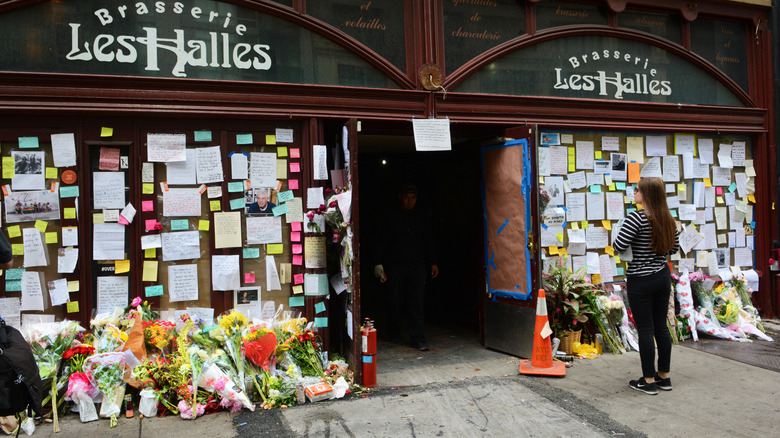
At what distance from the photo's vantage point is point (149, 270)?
494cm

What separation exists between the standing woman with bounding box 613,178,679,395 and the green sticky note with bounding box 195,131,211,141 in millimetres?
3813

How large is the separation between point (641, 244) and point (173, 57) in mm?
4488

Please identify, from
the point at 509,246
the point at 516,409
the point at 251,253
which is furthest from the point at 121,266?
the point at 509,246

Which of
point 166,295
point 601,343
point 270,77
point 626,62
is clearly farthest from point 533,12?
point 166,295

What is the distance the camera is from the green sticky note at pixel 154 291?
16.2ft

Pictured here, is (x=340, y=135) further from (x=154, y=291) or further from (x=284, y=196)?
(x=154, y=291)

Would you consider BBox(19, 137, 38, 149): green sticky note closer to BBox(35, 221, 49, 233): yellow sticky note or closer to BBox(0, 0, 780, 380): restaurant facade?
BBox(0, 0, 780, 380): restaurant facade

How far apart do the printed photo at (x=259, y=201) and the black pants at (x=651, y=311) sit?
11.1 ft

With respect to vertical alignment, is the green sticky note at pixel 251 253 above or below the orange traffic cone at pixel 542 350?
above

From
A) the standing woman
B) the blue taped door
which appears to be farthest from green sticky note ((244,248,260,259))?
the standing woman

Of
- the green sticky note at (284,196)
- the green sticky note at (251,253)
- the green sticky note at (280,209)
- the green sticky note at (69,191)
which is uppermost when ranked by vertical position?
the green sticky note at (69,191)

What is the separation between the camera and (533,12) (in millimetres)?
6336

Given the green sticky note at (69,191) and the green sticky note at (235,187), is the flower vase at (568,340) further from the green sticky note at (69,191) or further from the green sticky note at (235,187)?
the green sticky note at (69,191)

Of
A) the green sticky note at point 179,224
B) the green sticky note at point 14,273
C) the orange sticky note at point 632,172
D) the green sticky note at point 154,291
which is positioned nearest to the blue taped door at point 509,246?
the orange sticky note at point 632,172
